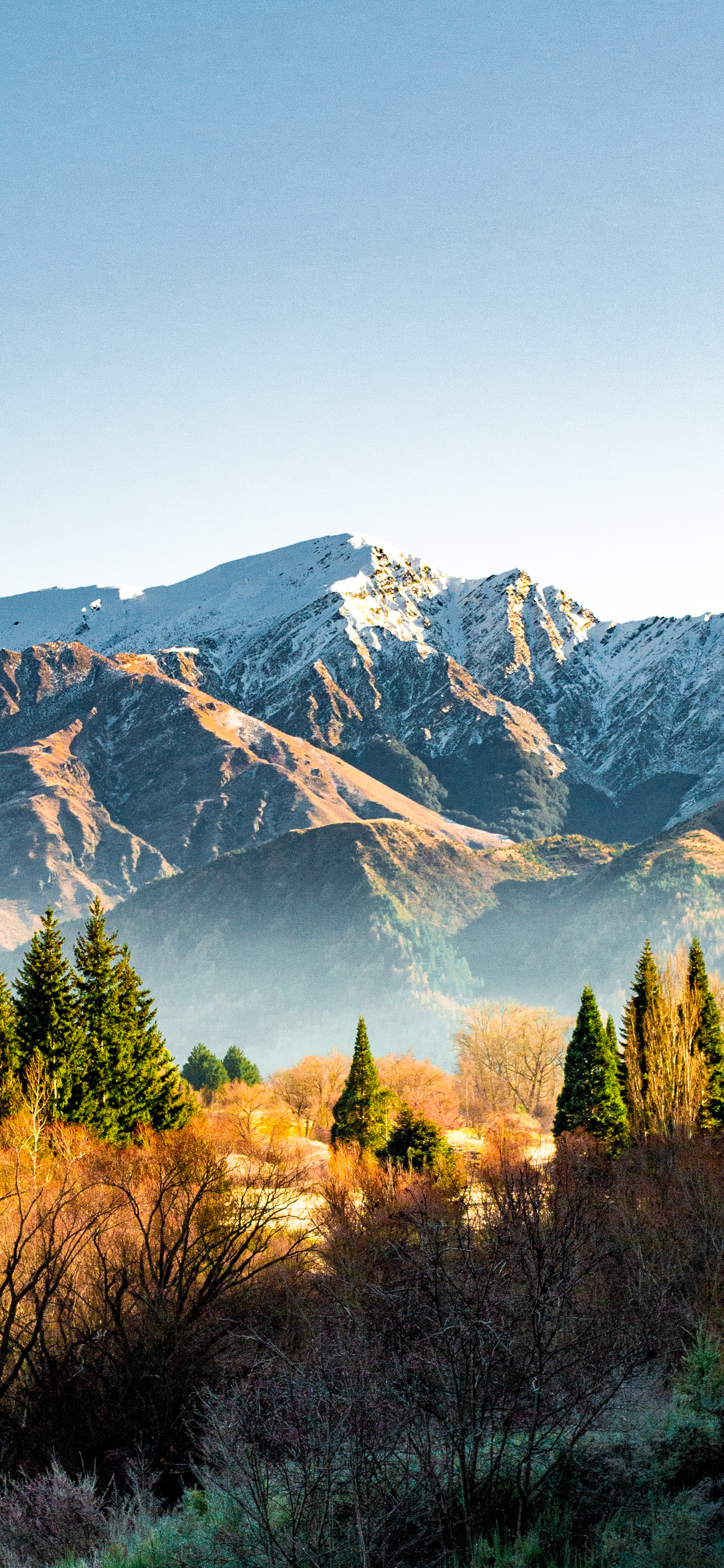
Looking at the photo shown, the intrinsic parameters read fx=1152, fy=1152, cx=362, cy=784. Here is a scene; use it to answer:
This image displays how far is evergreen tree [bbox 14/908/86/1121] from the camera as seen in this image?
166 ft

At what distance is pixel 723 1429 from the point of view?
21.2 m

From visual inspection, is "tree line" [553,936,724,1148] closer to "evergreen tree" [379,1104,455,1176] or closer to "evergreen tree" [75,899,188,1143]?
"evergreen tree" [379,1104,455,1176]

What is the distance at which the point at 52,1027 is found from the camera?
51344 mm

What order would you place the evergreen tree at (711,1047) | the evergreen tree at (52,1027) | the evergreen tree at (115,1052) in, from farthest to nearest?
the evergreen tree at (711,1047) < the evergreen tree at (115,1052) < the evergreen tree at (52,1027)

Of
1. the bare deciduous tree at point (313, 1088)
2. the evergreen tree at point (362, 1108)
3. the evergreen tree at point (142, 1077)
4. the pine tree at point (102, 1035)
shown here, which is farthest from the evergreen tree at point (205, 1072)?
the pine tree at point (102, 1035)

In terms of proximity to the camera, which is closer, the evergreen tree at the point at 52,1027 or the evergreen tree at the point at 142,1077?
the evergreen tree at the point at 52,1027

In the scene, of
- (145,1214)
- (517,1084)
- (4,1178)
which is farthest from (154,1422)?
(517,1084)

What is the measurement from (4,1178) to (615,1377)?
2926cm

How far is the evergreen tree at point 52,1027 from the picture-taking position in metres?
50.5

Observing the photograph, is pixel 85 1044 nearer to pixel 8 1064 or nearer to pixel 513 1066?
pixel 8 1064

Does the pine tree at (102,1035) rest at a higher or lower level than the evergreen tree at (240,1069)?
higher

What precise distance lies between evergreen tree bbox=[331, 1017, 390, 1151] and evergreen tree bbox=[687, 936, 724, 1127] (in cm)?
1850

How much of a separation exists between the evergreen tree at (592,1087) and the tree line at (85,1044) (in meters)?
21.2

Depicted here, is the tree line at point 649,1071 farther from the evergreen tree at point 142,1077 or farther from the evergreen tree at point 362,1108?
the evergreen tree at point 142,1077
